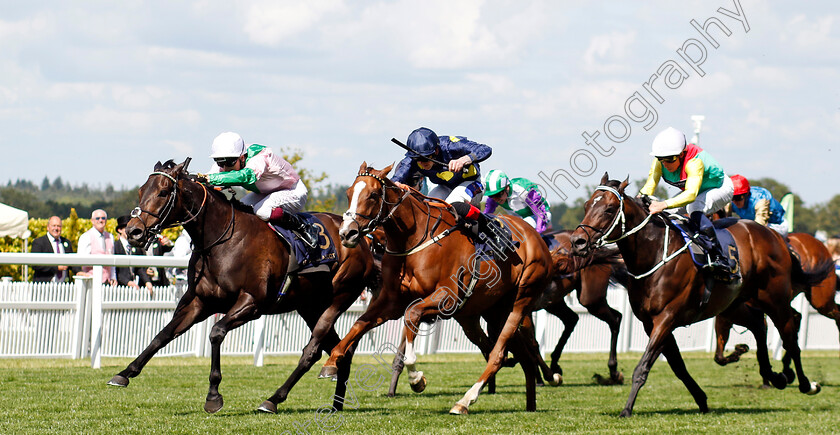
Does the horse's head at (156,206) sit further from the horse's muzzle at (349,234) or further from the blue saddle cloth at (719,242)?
the blue saddle cloth at (719,242)

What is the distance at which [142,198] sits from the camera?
6.87 m

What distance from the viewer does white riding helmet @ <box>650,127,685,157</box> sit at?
26.0 feet

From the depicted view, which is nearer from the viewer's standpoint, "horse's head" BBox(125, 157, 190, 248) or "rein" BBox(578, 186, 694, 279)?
"horse's head" BBox(125, 157, 190, 248)

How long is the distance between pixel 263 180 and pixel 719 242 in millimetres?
3692

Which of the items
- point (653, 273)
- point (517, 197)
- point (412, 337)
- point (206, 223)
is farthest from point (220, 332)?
point (517, 197)

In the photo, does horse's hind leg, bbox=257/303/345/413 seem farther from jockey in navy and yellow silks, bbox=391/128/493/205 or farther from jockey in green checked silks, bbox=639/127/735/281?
jockey in green checked silks, bbox=639/127/735/281

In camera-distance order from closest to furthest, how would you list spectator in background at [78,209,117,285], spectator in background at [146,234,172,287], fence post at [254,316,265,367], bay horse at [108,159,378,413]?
bay horse at [108,159,378,413] → fence post at [254,316,265,367] → spectator in background at [78,209,117,285] → spectator in background at [146,234,172,287]

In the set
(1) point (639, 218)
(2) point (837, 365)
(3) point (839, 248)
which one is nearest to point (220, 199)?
(1) point (639, 218)

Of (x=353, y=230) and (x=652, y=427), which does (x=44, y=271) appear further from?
(x=652, y=427)

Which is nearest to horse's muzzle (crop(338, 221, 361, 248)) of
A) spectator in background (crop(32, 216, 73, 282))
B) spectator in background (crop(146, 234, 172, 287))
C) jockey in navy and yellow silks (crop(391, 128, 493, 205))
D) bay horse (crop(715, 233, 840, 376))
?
jockey in navy and yellow silks (crop(391, 128, 493, 205))

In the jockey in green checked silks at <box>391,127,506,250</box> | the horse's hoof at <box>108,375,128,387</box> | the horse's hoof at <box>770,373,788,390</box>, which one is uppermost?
the jockey in green checked silks at <box>391,127,506,250</box>

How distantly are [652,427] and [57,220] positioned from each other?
28.7ft

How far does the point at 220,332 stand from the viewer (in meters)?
6.92

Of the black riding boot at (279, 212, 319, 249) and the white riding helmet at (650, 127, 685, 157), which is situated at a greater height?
the white riding helmet at (650, 127, 685, 157)
